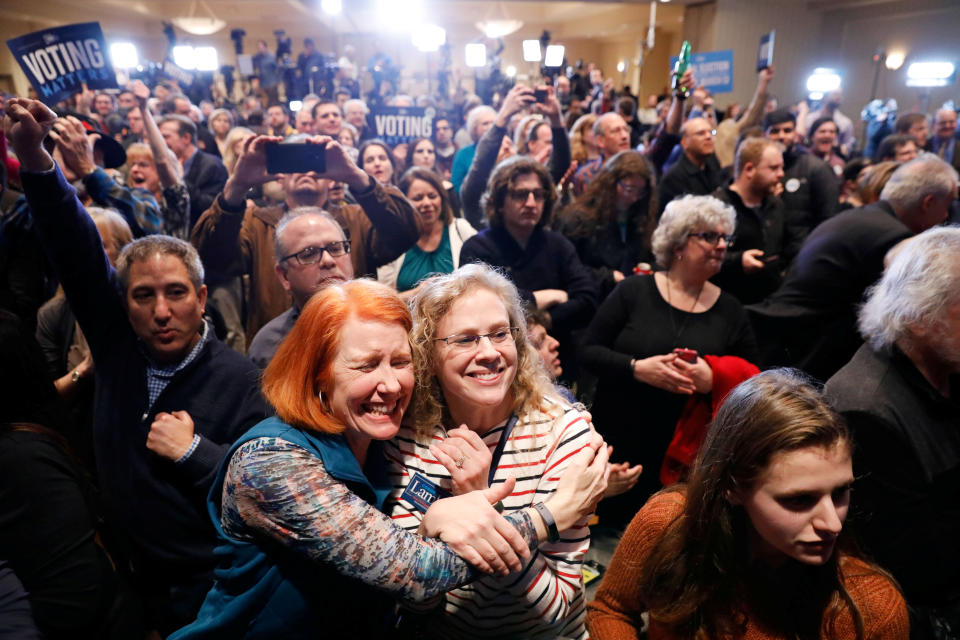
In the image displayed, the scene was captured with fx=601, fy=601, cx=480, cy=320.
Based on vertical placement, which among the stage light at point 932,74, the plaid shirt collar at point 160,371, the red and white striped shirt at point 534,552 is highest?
the stage light at point 932,74

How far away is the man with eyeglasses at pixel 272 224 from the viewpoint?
2723 mm

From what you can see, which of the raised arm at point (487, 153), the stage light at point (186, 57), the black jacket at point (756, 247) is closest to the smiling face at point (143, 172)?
the raised arm at point (487, 153)

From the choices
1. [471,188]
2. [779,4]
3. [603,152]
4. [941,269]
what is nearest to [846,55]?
[779,4]

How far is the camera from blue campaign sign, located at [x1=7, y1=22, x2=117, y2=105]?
2877 mm

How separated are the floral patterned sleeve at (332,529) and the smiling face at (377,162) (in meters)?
3.23

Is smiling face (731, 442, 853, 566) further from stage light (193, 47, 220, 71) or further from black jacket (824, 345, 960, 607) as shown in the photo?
stage light (193, 47, 220, 71)

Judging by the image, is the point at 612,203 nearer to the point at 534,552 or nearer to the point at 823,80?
the point at 534,552

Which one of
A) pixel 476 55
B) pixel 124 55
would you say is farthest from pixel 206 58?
pixel 476 55

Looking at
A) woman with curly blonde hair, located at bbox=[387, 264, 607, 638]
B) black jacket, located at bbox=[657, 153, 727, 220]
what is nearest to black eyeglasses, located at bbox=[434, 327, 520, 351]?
woman with curly blonde hair, located at bbox=[387, 264, 607, 638]

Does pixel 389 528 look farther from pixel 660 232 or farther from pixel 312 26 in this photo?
pixel 312 26

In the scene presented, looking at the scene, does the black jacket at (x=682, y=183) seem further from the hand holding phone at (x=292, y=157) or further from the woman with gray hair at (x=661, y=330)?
the hand holding phone at (x=292, y=157)

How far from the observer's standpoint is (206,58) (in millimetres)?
9875

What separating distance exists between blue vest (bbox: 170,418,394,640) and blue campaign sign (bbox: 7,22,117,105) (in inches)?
106

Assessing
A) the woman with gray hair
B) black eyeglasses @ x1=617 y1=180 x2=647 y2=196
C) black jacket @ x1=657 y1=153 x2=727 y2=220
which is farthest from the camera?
black jacket @ x1=657 y1=153 x2=727 y2=220
